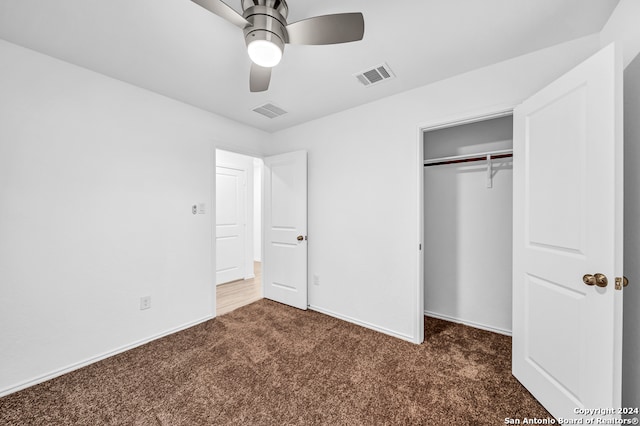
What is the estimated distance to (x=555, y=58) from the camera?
70.9 inches

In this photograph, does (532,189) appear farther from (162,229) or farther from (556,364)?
(162,229)

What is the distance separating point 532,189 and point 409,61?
1.31 meters

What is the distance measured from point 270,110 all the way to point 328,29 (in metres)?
1.76

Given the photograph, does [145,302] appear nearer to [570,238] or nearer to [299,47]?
Answer: [299,47]

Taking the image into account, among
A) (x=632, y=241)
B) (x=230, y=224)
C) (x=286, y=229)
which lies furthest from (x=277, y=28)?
(x=230, y=224)

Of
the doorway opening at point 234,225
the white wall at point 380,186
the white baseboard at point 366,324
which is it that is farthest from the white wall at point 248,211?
the white baseboard at point 366,324

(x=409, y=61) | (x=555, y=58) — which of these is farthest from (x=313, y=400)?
(x=555, y=58)

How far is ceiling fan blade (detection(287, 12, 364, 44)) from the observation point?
3.89 ft

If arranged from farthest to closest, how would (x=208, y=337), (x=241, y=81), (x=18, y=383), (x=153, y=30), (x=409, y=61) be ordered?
(x=208, y=337), (x=241, y=81), (x=409, y=61), (x=18, y=383), (x=153, y=30)

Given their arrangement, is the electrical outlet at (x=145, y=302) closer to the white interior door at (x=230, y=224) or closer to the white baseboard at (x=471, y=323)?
the white interior door at (x=230, y=224)

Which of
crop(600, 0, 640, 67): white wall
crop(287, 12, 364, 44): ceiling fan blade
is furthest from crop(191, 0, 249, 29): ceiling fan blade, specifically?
crop(600, 0, 640, 67): white wall

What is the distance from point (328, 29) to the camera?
126cm

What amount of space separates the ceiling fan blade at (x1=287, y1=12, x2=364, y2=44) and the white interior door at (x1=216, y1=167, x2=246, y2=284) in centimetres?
347

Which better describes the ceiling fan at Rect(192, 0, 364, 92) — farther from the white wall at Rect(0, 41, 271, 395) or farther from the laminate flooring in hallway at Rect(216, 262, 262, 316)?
the laminate flooring in hallway at Rect(216, 262, 262, 316)
